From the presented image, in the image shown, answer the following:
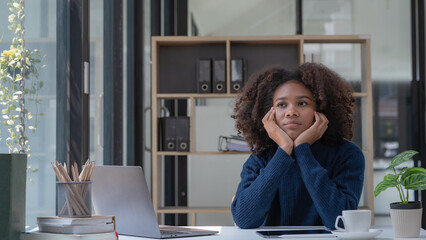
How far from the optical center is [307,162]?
89.0 inches

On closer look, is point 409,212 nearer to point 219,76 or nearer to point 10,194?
point 10,194

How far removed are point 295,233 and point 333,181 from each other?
0.47 m

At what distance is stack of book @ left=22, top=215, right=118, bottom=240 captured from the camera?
1.62 m

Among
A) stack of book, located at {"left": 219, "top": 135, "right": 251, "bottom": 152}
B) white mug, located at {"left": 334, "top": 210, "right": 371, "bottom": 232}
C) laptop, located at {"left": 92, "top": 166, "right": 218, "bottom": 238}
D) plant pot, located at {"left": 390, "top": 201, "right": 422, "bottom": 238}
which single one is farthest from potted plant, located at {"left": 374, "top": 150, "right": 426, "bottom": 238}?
stack of book, located at {"left": 219, "top": 135, "right": 251, "bottom": 152}

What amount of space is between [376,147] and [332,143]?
101 inches

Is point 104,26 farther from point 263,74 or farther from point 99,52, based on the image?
point 263,74

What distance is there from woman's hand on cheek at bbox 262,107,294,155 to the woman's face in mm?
26

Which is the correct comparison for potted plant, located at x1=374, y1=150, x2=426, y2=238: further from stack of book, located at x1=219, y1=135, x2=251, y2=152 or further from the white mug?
stack of book, located at x1=219, y1=135, x2=251, y2=152

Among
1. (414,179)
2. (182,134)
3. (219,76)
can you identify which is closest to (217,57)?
(219,76)

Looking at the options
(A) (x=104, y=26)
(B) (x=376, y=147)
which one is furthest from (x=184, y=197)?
(A) (x=104, y=26)

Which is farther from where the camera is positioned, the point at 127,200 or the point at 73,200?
the point at 127,200

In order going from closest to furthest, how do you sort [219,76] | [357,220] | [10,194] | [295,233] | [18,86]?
[10,194], [357,220], [295,233], [18,86], [219,76]

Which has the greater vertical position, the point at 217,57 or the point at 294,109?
the point at 217,57

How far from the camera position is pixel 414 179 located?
6.27 feet
